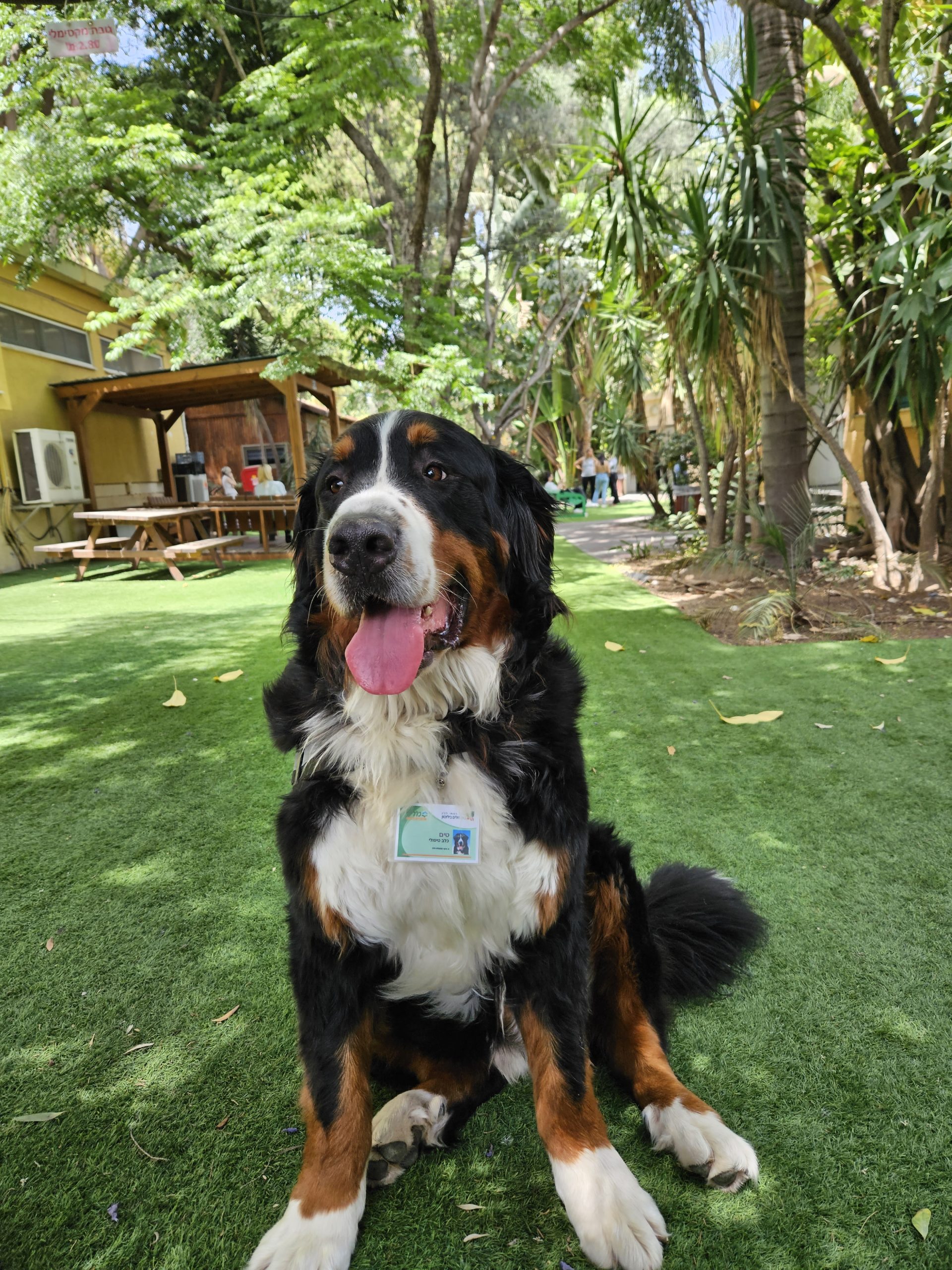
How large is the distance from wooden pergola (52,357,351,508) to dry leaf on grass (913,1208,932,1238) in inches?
446

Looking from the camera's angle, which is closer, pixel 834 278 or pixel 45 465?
pixel 834 278

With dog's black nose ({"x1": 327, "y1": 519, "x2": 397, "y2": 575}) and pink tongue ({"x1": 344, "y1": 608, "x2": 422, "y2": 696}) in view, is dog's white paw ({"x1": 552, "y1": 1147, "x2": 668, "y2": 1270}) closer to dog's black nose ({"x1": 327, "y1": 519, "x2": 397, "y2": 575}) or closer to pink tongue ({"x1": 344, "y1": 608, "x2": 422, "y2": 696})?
pink tongue ({"x1": 344, "y1": 608, "x2": 422, "y2": 696})

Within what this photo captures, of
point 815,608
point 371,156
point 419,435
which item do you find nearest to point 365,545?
point 419,435

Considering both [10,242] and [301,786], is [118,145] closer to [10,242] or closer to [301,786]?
[10,242]

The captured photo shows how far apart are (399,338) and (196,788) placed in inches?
391

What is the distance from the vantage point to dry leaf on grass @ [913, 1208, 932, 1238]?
1.34 m

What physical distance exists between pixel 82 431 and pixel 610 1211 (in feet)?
51.8

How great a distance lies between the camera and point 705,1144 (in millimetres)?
1496

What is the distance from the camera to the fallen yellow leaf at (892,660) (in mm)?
4852

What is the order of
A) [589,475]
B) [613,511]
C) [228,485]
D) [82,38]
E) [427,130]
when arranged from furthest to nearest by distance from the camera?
[589,475] < [613,511] < [228,485] < [427,130] < [82,38]

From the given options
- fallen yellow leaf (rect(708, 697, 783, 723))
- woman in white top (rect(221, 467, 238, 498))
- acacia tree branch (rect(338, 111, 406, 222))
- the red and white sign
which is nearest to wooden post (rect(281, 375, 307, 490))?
acacia tree branch (rect(338, 111, 406, 222))

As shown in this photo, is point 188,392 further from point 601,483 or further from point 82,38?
point 601,483

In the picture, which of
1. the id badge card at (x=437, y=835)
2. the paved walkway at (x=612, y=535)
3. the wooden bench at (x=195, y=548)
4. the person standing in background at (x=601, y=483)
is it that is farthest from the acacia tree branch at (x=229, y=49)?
the person standing in background at (x=601, y=483)

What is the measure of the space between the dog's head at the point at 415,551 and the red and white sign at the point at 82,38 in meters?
4.94
